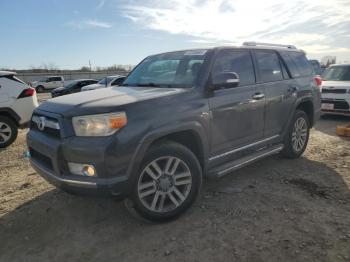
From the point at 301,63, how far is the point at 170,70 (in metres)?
2.77

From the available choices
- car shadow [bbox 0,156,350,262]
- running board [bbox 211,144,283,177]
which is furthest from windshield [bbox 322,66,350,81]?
car shadow [bbox 0,156,350,262]

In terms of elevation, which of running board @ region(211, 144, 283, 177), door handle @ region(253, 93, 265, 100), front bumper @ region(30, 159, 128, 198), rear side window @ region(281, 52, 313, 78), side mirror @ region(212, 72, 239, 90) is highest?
rear side window @ region(281, 52, 313, 78)

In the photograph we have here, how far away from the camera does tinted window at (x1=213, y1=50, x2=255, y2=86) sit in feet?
13.3

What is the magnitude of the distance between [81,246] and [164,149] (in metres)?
1.26

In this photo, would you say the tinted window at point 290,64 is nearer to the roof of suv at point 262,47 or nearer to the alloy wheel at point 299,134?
the roof of suv at point 262,47

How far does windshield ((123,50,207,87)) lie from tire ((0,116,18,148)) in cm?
394

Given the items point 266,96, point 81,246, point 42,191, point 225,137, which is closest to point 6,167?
point 42,191

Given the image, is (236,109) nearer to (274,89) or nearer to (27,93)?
(274,89)

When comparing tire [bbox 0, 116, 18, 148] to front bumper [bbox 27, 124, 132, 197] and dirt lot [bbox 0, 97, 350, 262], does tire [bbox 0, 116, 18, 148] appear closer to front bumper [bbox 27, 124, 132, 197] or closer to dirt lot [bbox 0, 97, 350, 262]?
dirt lot [bbox 0, 97, 350, 262]

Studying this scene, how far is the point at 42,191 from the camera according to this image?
4.47 meters

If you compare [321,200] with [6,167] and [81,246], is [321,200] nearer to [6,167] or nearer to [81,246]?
[81,246]

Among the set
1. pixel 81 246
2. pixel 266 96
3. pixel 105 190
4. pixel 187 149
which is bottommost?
pixel 81 246

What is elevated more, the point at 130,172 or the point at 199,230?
the point at 130,172

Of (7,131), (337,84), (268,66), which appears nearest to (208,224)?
(268,66)
